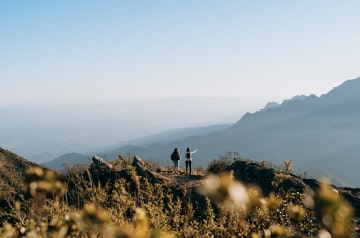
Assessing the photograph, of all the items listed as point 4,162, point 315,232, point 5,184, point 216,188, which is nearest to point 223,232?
point 315,232

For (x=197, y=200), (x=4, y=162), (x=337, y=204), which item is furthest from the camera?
(x=4, y=162)

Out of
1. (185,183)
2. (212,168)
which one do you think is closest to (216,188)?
(185,183)

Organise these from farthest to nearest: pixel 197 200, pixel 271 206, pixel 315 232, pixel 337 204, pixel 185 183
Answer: pixel 185 183 → pixel 197 200 → pixel 315 232 → pixel 271 206 → pixel 337 204

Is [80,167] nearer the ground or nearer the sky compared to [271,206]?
nearer the ground

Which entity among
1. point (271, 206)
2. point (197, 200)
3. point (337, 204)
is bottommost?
point (197, 200)

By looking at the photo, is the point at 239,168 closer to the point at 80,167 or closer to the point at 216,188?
the point at 80,167

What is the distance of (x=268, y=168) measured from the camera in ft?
60.5

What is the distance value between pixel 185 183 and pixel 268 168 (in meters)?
3.89

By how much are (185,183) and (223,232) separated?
7900 mm

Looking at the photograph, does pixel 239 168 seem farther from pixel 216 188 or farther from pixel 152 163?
pixel 216 188

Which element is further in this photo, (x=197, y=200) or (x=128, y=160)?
(x=128, y=160)

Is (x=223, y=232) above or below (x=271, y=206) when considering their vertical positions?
below

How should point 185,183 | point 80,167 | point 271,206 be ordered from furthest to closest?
point 80,167 < point 185,183 < point 271,206

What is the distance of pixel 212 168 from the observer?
2161 cm
